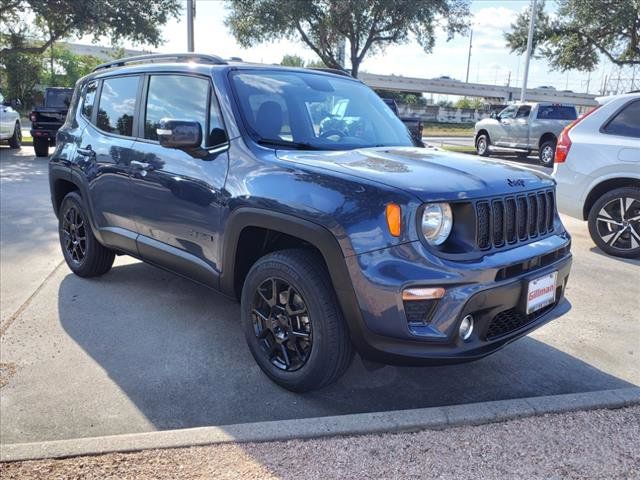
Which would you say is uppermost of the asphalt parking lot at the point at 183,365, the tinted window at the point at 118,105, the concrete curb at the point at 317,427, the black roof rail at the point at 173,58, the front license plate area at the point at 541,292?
the black roof rail at the point at 173,58

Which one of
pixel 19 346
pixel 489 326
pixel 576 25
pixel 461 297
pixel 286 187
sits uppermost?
pixel 576 25

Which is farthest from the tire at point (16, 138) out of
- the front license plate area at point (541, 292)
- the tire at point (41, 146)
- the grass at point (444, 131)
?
the grass at point (444, 131)

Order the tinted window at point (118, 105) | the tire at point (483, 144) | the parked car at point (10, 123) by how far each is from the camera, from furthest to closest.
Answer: the tire at point (483, 144), the parked car at point (10, 123), the tinted window at point (118, 105)

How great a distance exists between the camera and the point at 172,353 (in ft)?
12.4

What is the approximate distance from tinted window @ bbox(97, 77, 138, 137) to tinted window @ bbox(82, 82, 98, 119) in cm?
18

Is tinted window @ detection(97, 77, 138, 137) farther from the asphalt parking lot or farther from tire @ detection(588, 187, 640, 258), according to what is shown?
tire @ detection(588, 187, 640, 258)

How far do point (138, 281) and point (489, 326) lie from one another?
3.48 meters

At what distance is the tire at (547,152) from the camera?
53.2 feet

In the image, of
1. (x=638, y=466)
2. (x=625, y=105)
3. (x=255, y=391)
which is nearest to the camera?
(x=638, y=466)

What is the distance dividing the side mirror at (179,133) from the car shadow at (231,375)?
1394mm

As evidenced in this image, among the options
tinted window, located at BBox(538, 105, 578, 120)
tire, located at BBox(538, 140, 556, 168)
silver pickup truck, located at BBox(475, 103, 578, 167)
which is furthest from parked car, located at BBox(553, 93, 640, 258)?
tinted window, located at BBox(538, 105, 578, 120)

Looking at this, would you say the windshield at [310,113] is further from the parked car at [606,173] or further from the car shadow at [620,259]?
the car shadow at [620,259]

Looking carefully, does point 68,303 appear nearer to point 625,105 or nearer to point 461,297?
point 461,297

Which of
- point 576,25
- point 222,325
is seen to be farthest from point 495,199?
point 576,25
